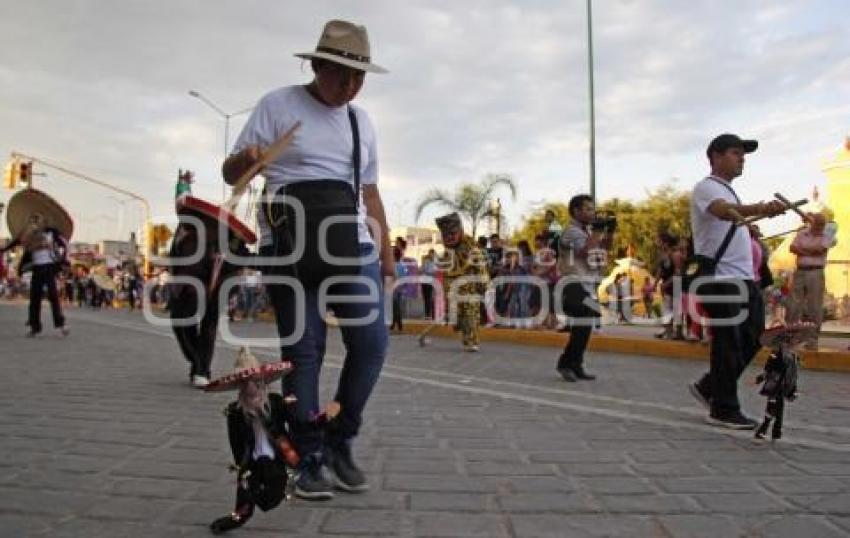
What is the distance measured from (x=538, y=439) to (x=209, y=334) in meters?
3.40

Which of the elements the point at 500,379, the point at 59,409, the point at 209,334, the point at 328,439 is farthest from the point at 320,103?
the point at 500,379

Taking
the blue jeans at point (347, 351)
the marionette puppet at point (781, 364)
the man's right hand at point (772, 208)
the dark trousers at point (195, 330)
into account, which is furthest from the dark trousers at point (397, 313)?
the blue jeans at point (347, 351)

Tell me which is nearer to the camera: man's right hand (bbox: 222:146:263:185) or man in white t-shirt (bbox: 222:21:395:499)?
man's right hand (bbox: 222:146:263:185)

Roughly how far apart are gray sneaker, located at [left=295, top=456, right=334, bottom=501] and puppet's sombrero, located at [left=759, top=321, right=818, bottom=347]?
259 centimetres

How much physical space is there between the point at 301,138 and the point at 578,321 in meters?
5.03

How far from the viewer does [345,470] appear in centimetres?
351

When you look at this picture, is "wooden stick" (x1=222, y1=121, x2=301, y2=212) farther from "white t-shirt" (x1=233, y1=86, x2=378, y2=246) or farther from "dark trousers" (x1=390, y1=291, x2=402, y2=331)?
"dark trousers" (x1=390, y1=291, x2=402, y2=331)

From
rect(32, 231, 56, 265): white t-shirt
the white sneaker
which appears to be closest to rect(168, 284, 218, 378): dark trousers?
the white sneaker

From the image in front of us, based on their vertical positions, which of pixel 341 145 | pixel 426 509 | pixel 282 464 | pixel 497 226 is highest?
pixel 497 226

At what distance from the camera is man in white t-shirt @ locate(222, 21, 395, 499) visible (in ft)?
11.3

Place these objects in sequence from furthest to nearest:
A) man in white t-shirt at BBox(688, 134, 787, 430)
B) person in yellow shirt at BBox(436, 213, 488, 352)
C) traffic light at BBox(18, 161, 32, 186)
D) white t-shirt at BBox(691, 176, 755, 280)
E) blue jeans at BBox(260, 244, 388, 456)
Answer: traffic light at BBox(18, 161, 32, 186) < person in yellow shirt at BBox(436, 213, 488, 352) < white t-shirt at BBox(691, 176, 755, 280) < man in white t-shirt at BBox(688, 134, 787, 430) < blue jeans at BBox(260, 244, 388, 456)

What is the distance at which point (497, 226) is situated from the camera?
1677 inches

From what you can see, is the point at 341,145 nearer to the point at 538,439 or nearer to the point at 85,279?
the point at 538,439

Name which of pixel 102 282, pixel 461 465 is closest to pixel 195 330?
pixel 461 465
